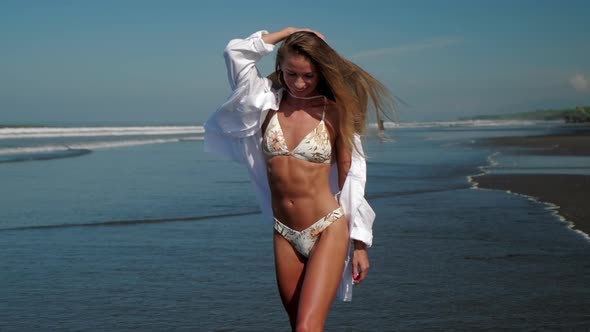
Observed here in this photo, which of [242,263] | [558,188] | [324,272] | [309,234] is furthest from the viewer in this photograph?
[558,188]

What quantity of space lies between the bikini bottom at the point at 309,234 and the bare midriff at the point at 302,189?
0.08 ft

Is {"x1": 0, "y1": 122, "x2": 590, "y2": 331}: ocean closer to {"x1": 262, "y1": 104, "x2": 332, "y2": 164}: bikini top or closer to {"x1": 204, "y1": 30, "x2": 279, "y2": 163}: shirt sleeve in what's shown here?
{"x1": 262, "y1": 104, "x2": 332, "y2": 164}: bikini top

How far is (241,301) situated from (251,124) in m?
2.21

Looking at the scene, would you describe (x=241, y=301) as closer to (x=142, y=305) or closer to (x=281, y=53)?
(x=142, y=305)

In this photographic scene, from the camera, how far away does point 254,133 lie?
3.85 m

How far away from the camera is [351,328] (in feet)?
16.5

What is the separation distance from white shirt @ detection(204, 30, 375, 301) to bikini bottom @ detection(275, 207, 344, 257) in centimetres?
10

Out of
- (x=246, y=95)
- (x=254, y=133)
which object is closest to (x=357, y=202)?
(x=254, y=133)

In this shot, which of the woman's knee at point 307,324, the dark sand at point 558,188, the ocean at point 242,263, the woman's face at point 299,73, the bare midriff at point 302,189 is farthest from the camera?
the dark sand at point 558,188

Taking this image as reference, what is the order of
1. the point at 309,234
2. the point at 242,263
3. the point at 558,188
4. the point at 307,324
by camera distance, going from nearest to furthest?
1. the point at 307,324
2. the point at 309,234
3. the point at 242,263
4. the point at 558,188

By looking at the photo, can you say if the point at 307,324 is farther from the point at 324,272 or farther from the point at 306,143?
the point at 306,143

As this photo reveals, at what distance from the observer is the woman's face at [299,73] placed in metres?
3.64

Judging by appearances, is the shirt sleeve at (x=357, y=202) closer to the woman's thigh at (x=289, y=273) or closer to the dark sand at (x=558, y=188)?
the woman's thigh at (x=289, y=273)

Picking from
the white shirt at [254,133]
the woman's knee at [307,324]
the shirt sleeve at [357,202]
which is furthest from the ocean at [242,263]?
the woman's knee at [307,324]
